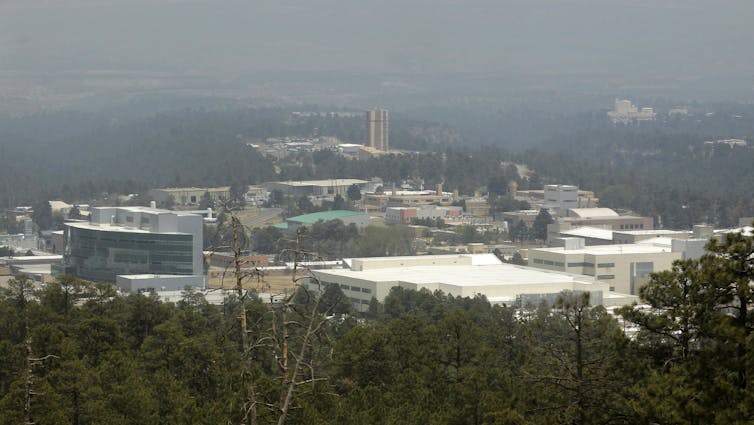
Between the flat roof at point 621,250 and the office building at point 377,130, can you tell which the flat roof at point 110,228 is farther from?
the office building at point 377,130

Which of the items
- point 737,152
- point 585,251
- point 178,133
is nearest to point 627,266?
point 585,251

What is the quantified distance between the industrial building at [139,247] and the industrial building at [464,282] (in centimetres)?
749

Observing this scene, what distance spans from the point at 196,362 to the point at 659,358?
14031 millimetres

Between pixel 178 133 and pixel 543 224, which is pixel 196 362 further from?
pixel 178 133

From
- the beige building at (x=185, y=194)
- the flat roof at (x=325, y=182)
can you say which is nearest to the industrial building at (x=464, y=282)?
the beige building at (x=185, y=194)

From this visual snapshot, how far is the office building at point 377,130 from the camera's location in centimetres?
17525

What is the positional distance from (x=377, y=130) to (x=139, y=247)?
3786 inches

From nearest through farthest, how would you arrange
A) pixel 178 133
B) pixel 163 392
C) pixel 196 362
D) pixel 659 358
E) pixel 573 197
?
pixel 659 358
pixel 163 392
pixel 196 362
pixel 573 197
pixel 178 133

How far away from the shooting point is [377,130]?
176m

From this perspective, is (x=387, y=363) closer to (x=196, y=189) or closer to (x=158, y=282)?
(x=158, y=282)

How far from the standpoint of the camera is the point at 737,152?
164 m

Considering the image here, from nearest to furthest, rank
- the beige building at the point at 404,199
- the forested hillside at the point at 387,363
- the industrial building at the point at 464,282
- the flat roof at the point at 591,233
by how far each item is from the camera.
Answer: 1. the forested hillside at the point at 387,363
2. the industrial building at the point at 464,282
3. the flat roof at the point at 591,233
4. the beige building at the point at 404,199

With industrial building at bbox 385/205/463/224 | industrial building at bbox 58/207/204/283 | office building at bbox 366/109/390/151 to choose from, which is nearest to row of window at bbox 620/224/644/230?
industrial building at bbox 385/205/463/224

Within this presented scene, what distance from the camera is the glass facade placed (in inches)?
3142
